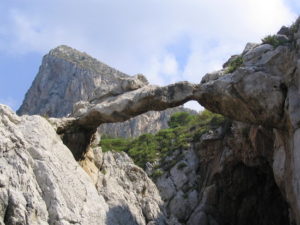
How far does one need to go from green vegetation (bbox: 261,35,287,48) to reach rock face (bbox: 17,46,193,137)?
54.9m

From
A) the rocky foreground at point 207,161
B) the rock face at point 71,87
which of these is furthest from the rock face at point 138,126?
the rocky foreground at point 207,161

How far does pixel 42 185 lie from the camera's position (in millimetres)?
18156

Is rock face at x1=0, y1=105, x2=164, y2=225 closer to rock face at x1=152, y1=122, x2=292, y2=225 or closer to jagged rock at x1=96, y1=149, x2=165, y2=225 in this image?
jagged rock at x1=96, y1=149, x2=165, y2=225

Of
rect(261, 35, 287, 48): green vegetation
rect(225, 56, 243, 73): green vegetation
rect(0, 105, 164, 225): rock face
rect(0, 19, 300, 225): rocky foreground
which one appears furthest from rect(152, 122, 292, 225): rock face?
rect(0, 105, 164, 225): rock face

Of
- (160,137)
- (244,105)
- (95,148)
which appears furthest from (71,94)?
(244,105)

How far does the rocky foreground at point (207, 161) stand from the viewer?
1800cm

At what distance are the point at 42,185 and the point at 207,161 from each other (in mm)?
19594

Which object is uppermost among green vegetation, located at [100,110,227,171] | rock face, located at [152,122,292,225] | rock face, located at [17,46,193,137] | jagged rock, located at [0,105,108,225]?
rock face, located at [17,46,193,137]

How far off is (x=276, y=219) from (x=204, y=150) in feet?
23.2

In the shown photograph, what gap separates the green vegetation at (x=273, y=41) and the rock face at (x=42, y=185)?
1047 centimetres

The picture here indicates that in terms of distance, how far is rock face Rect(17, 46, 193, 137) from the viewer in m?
81.8

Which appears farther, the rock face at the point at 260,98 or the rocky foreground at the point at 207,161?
the rock face at the point at 260,98

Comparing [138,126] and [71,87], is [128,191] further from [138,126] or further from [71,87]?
[71,87]

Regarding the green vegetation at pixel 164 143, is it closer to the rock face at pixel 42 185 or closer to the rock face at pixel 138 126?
the rock face at pixel 42 185
